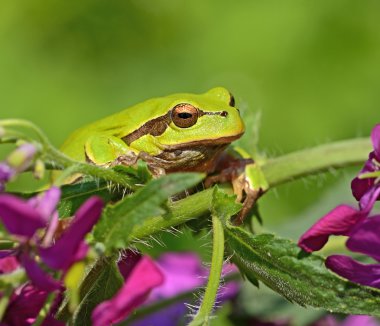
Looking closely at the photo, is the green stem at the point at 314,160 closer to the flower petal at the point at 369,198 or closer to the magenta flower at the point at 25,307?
the flower petal at the point at 369,198

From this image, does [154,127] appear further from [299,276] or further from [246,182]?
[299,276]

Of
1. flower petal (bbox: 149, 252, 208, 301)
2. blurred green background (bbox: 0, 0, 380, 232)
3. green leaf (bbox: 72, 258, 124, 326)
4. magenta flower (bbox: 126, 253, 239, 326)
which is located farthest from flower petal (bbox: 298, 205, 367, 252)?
blurred green background (bbox: 0, 0, 380, 232)

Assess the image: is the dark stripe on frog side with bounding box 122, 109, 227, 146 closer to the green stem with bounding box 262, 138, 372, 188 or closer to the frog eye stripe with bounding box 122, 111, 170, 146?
the frog eye stripe with bounding box 122, 111, 170, 146

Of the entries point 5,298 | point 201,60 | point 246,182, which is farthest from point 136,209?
point 201,60

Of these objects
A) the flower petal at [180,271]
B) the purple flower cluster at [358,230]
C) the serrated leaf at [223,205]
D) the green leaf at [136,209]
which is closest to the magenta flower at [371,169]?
the purple flower cluster at [358,230]

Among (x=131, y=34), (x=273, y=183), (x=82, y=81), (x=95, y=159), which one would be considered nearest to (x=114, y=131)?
(x=95, y=159)

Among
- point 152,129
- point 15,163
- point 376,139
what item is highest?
point 15,163

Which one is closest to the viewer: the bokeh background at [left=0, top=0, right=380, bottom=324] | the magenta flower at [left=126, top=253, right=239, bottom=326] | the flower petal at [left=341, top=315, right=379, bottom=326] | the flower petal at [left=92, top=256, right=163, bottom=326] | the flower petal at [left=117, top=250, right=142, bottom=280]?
the flower petal at [left=92, top=256, right=163, bottom=326]

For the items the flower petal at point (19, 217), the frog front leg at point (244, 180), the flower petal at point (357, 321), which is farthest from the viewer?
the flower petal at point (357, 321)
